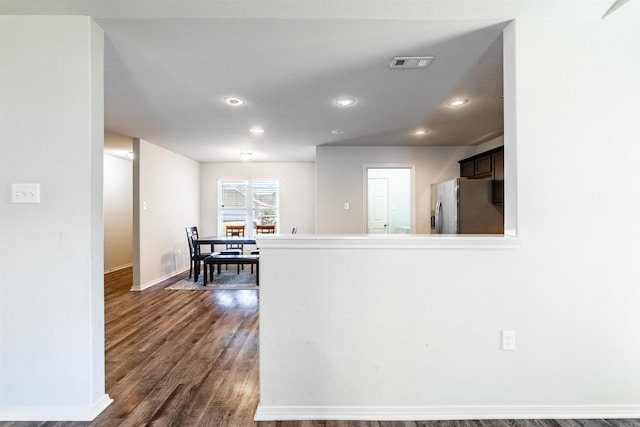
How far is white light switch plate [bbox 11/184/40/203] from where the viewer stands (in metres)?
1.74

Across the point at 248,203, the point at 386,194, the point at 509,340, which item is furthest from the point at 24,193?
the point at 386,194

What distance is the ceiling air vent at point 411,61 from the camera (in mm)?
2145

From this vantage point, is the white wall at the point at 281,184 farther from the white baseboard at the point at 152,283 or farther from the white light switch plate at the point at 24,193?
the white light switch plate at the point at 24,193

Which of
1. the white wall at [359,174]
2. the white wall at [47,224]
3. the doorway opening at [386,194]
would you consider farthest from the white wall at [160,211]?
the doorway opening at [386,194]

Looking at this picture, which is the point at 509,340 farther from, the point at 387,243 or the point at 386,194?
the point at 386,194

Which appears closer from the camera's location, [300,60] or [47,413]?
[47,413]

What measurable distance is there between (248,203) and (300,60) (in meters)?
5.11

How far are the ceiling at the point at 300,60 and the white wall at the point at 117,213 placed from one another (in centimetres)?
265

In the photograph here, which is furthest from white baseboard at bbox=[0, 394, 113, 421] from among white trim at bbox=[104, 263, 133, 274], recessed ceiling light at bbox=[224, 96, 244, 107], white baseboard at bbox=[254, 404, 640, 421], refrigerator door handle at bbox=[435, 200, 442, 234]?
white trim at bbox=[104, 263, 133, 274]

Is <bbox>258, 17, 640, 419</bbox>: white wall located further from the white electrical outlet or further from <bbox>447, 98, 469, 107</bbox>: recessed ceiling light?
<bbox>447, 98, 469, 107</bbox>: recessed ceiling light

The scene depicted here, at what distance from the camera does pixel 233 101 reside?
2955 millimetres

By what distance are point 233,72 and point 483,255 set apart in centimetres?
221

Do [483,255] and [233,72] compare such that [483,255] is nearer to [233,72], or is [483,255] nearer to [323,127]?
[233,72]

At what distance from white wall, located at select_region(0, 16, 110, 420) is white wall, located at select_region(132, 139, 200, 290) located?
9.94 feet
